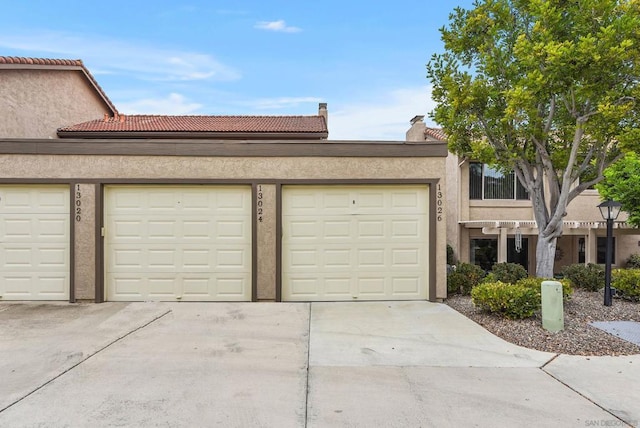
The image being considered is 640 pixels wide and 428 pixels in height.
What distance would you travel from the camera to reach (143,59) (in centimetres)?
1521

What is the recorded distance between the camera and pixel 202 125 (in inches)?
544

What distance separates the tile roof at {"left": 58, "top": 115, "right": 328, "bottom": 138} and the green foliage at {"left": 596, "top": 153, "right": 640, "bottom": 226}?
1131 cm

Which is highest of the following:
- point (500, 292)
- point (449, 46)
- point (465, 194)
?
point (449, 46)

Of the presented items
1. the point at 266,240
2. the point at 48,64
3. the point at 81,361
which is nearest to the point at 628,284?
the point at 266,240

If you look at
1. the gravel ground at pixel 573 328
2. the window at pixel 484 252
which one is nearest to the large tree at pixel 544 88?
the gravel ground at pixel 573 328

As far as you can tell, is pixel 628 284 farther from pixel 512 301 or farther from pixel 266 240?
pixel 266 240

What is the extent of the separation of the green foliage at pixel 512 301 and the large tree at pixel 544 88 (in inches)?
112

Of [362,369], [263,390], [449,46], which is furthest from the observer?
[449,46]

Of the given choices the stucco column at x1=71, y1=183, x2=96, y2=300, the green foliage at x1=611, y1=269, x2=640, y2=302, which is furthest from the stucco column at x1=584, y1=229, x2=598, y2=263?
the stucco column at x1=71, y1=183, x2=96, y2=300

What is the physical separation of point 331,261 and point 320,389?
4.20 metres

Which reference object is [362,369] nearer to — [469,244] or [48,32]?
[469,244]

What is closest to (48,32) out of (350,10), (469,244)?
(350,10)

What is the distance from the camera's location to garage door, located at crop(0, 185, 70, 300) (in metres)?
7.83

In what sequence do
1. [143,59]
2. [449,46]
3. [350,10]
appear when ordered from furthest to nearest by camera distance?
[143,59], [350,10], [449,46]
